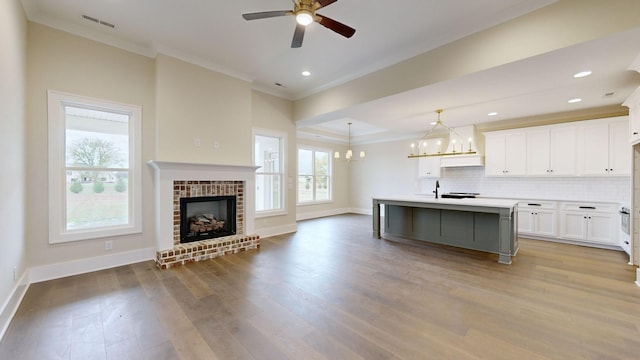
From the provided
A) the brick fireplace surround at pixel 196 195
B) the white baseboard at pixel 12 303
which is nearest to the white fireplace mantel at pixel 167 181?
the brick fireplace surround at pixel 196 195

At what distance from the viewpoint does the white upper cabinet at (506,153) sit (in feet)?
18.7

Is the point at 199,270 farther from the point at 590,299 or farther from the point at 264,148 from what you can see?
the point at 590,299

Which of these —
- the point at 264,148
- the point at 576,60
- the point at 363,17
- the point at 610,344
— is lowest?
the point at 610,344

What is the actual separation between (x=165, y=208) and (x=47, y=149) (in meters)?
1.50

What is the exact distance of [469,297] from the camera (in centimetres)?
275

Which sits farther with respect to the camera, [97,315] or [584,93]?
[584,93]

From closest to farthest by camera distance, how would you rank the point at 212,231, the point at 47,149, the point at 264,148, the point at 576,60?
the point at 576,60 → the point at 47,149 → the point at 212,231 → the point at 264,148

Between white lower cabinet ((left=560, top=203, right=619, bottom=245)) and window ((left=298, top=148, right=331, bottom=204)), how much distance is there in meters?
6.05

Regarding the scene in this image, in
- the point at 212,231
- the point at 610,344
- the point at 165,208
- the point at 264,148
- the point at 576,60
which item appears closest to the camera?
the point at 610,344

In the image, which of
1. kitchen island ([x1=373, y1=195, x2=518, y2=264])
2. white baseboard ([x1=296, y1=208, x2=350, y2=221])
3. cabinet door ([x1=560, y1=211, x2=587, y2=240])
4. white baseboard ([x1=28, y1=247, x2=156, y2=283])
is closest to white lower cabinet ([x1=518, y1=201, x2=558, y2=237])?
cabinet door ([x1=560, y1=211, x2=587, y2=240])

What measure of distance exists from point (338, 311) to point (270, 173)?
13.0ft

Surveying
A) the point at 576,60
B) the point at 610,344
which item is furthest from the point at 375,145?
the point at 610,344

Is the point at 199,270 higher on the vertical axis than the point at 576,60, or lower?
lower

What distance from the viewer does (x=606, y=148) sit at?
479 centimetres
